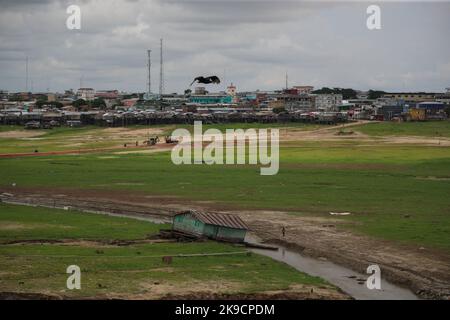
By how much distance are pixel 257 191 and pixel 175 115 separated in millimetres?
105524

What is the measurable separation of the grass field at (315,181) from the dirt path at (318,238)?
1.57 meters

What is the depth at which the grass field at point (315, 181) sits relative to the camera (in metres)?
48.3

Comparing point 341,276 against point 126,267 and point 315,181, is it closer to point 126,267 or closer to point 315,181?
point 126,267

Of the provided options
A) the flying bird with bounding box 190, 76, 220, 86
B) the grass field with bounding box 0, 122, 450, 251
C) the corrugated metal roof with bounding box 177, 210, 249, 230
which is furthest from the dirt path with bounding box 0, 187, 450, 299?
the flying bird with bounding box 190, 76, 220, 86

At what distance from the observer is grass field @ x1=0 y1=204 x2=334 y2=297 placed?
31.3m

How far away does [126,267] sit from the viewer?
34688 millimetres

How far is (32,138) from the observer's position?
426 feet
